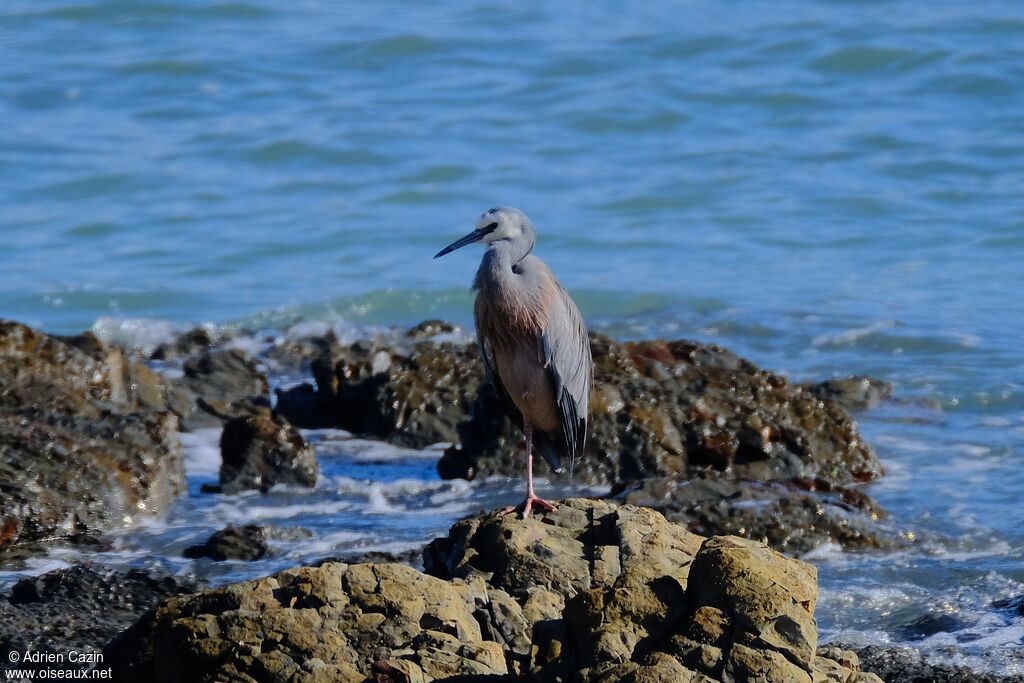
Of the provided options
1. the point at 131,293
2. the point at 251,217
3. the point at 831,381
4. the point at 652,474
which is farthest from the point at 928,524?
the point at 251,217

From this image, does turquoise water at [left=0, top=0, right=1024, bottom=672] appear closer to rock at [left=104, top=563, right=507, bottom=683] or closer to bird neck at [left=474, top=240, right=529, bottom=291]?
bird neck at [left=474, top=240, right=529, bottom=291]

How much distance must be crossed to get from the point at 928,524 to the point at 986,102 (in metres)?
12.9

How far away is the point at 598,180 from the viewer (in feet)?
59.5

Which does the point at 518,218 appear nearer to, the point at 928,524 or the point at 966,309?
the point at 928,524

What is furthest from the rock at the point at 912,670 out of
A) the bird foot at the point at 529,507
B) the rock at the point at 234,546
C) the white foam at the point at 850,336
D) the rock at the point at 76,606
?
the white foam at the point at 850,336

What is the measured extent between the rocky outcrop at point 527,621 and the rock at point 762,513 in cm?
222

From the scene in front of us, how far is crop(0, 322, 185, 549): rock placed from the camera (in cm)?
765

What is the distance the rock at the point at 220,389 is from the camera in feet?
34.1

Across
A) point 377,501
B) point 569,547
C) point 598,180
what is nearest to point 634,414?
point 377,501

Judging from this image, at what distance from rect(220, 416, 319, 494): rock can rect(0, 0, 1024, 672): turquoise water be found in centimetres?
326

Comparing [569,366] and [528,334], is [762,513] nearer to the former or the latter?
[569,366]

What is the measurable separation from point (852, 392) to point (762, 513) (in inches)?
141

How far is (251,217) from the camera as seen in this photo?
1730 cm

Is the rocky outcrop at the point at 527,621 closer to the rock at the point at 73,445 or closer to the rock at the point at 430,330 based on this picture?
the rock at the point at 73,445
